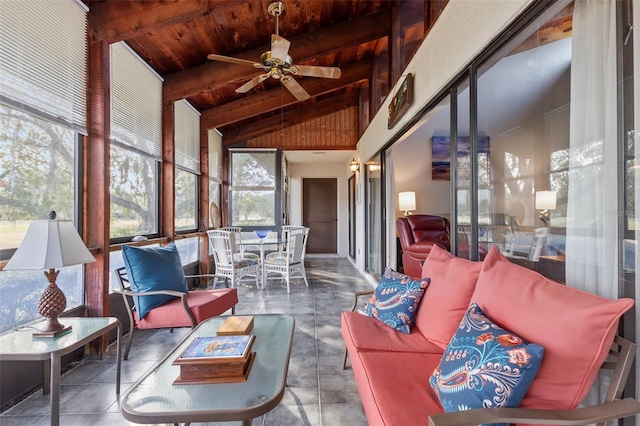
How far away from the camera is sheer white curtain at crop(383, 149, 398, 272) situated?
13.3 ft

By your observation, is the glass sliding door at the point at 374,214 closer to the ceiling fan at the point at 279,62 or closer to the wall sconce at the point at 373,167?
the wall sconce at the point at 373,167

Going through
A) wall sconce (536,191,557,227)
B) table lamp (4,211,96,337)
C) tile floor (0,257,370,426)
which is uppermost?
wall sconce (536,191,557,227)

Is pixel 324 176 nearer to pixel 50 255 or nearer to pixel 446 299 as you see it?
pixel 446 299

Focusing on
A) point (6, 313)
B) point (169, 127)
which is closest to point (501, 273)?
point (6, 313)

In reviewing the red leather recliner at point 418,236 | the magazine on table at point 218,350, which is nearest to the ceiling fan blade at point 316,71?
the red leather recliner at point 418,236

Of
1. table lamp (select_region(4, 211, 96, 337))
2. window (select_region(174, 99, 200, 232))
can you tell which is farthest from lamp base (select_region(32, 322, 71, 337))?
window (select_region(174, 99, 200, 232))

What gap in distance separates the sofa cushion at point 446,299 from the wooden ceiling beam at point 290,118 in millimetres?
5214

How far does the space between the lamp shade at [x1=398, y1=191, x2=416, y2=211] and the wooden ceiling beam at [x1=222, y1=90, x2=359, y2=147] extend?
2.30 metres

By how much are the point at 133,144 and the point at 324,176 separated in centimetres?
535

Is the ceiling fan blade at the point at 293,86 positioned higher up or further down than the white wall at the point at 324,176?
higher up

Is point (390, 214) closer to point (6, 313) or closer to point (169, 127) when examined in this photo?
point (169, 127)

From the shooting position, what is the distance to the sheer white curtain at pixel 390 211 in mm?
4059

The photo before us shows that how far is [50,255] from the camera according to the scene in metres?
1.59

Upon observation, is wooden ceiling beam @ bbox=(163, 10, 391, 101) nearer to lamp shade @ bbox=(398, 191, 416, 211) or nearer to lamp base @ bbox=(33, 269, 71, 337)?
lamp shade @ bbox=(398, 191, 416, 211)
